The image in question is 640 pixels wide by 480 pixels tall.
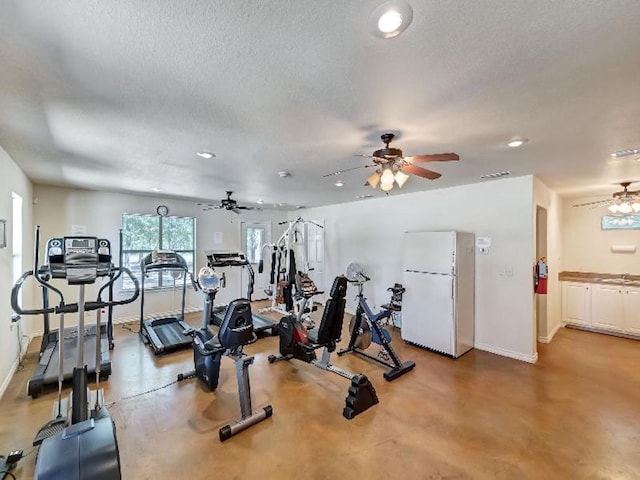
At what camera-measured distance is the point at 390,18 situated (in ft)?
3.95

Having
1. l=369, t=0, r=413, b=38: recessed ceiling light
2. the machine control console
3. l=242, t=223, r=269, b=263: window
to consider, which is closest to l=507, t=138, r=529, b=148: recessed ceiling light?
l=369, t=0, r=413, b=38: recessed ceiling light

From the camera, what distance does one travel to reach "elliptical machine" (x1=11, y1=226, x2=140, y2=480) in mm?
1430

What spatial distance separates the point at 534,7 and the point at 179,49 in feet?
5.15

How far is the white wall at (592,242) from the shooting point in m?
5.24

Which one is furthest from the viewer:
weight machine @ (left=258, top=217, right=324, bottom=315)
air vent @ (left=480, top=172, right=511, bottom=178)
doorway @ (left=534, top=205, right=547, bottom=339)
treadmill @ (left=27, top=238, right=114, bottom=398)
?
weight machine @ (left=258, top=217, right=324, bottom=315)

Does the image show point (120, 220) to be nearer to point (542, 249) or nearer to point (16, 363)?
point (16, 363)

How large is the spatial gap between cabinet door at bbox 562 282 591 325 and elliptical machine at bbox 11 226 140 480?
6982 mm

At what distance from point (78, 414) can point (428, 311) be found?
3.99 m

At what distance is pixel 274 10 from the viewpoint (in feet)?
3.89

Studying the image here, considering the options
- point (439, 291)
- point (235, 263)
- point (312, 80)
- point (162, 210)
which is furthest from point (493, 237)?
point (162, 210)

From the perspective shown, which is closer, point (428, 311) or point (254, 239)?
point (428, 311)

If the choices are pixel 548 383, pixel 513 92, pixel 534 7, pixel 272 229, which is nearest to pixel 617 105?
pixel 513 92

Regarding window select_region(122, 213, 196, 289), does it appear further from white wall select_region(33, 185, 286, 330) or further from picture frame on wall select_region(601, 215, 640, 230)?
picture frame on wall select_region(601, 215, 640, 230)

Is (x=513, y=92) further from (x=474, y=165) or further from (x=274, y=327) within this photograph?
(x=274, y=327)
